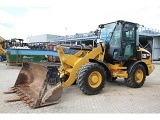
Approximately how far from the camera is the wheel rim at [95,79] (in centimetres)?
661

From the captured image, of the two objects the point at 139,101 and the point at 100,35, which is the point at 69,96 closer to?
the point at 139,101

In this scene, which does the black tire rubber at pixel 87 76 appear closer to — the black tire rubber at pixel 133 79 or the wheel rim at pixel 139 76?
the black tire rubber at pixel 133 79

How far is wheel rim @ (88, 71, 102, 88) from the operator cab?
3.93 ft

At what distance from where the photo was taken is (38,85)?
6625 mm

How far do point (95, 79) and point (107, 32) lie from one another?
2.18 meters

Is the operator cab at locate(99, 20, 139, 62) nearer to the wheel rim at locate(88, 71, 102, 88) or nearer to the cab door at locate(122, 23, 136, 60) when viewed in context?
the cab door at locate(122, 23, 136, 60)

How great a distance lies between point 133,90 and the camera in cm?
758

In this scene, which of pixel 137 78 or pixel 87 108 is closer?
pixel 87 108

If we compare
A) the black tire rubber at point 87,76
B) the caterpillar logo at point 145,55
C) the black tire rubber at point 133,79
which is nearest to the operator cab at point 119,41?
the black tire rubber at point 133,79

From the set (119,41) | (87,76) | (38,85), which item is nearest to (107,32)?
(119,41)

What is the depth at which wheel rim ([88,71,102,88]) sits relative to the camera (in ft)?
21.7

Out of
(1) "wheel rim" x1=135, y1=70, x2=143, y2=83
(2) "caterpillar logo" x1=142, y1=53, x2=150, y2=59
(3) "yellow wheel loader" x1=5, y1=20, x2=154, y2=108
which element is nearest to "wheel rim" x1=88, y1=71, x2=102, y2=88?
(3) "yellow wheel loader" x1=5, y1=20, x2=154, y2=108

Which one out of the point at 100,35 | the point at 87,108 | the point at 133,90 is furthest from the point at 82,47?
the point at 87,108

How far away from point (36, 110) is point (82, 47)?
126 inches
